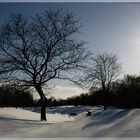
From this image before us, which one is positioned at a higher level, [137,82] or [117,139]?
[137,82]

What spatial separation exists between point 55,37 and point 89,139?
47.6ft

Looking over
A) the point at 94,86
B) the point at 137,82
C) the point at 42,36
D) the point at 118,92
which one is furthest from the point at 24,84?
the point at 137,82

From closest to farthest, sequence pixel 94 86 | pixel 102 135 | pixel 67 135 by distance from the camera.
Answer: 1. pixel 102 135
2. pixel 67 135
3. pixel 94 86

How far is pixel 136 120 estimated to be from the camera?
929cm

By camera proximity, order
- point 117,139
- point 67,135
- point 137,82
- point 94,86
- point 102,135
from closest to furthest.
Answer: point 117,139
point 102,135
point 67,135
point 94,86
point 137,82

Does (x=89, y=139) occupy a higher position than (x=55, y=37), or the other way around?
(x=55, y=37)

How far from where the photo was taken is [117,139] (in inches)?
299

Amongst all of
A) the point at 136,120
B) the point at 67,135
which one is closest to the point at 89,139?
the point at 67,135

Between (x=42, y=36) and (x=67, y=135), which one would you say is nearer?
(x=67, y=135)

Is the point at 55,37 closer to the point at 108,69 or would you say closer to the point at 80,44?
the point at 80,44

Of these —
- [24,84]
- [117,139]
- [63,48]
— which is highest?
[63,48]

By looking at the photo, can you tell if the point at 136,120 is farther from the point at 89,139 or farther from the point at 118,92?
the point at 118,92

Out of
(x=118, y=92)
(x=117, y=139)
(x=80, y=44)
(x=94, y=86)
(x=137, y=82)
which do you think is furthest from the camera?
(x=137, y=82)

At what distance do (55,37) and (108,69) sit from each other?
3189 cm
